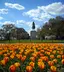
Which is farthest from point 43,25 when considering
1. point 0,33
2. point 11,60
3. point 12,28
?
point 11,60

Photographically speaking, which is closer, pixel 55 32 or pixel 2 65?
pixel 2 65

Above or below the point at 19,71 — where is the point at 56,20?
above

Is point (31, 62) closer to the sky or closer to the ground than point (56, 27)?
closer to the ground

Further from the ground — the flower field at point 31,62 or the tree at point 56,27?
the tree at point 56,27

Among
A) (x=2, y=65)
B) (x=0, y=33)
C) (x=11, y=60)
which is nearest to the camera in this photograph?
(x=2, y=65)

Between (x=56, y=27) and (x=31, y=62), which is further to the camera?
(x=56, y=27)

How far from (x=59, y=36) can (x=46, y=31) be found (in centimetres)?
724

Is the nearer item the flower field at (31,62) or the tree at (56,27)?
the flower field at (31,62)

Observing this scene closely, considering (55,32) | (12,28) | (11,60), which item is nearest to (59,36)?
(55,32)

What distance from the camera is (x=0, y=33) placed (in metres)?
98.1

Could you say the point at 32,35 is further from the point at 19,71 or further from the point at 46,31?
the point at 19,71

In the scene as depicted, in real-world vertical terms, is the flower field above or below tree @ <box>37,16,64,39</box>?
below

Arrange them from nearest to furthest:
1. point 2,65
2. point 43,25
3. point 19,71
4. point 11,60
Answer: point 19,71 < point 2,65 < point 11,60 < point 43,25

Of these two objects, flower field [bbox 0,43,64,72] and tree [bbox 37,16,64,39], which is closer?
flower field [bbox 0,43,64,72]
